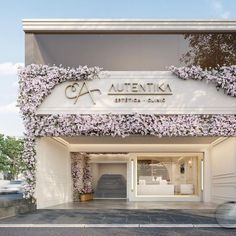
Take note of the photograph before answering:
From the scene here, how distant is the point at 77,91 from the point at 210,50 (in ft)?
17.0

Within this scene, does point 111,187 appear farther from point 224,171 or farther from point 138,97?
point 138,97

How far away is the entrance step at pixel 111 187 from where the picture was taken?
83.0 feet

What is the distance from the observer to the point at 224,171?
19.8 meters

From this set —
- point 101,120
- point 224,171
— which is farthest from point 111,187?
point 101,120

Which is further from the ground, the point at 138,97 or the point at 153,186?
the point at 138,97

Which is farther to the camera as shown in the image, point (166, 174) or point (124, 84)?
point (166, 174)

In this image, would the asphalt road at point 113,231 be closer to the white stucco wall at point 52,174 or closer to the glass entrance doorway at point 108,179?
the white stucco wall at point 52,174

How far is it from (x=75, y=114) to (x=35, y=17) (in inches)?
153

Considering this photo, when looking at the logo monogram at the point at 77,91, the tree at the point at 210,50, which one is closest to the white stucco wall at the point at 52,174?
the logo monogram at the point at 77,91

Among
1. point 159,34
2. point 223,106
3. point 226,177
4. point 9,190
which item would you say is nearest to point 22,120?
point 159,34

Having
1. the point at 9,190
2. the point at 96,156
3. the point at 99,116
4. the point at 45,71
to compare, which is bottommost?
the point at 9,190

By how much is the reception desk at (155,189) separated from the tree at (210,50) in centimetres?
820

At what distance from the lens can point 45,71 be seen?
17.0 meters

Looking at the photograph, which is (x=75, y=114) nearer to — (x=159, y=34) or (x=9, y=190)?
(x=159, y=34)
